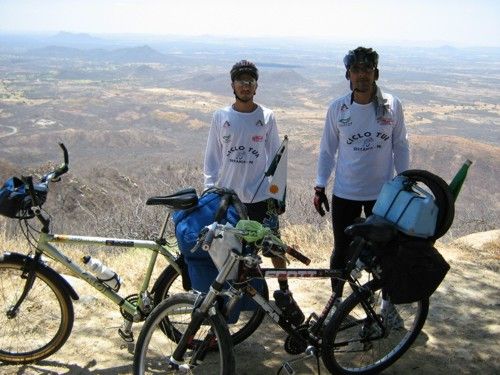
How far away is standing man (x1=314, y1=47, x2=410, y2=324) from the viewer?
3758 mm

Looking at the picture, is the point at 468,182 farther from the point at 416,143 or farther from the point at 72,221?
the point at 72,221

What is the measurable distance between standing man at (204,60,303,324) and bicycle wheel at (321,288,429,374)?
2.96 feet

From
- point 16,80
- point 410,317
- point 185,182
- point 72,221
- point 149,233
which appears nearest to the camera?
point 410,317

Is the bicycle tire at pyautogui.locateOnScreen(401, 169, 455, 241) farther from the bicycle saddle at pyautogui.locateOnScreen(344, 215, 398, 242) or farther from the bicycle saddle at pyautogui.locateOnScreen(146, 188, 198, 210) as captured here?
the bicycle saddle at pyautogui.locateOnScreen(146, 188, 198, 210)

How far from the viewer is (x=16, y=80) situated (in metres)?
145

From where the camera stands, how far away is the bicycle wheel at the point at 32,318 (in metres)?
3.53

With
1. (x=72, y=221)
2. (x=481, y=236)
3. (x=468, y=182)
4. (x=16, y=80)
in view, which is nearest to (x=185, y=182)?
(x=72, y=221)

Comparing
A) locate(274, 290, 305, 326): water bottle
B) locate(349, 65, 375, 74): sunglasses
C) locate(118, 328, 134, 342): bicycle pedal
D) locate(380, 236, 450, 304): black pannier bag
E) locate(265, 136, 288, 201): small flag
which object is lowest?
locate(118, 328, 134, 342): bicycle pedal

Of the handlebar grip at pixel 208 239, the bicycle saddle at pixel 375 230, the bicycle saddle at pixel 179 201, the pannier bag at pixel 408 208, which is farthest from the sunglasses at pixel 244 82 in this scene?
the handlebar grip at pixel 208 239

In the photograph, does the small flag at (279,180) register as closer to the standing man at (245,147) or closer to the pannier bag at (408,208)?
the standing man at (245,147)

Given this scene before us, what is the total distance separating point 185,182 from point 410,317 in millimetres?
19929

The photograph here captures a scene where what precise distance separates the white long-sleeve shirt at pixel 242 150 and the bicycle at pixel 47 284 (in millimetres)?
766

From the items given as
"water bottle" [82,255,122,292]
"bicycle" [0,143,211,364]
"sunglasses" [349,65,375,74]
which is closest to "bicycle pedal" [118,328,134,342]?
"bicycle" [0,143,211,364]

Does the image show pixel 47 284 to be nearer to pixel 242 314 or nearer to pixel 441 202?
pixel 242 314
